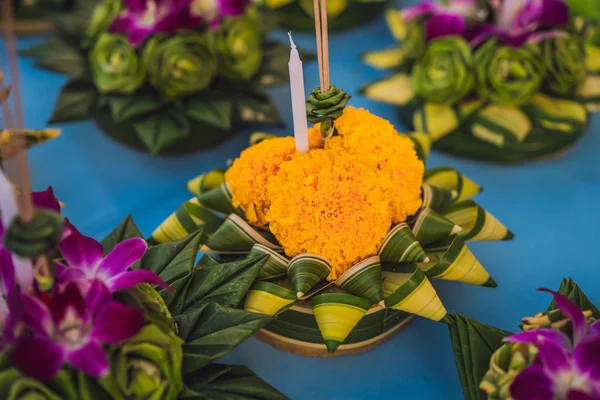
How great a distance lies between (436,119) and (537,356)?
21.9 inches

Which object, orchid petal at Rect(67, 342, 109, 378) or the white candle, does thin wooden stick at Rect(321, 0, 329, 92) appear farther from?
orchid petal at Rect(67, 342, 109, 378)

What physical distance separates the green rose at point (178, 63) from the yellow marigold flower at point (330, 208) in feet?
1.26

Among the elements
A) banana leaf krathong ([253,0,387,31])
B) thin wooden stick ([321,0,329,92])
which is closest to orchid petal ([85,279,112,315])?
thin wooden stick ([321,0,329,92])

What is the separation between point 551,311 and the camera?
0.57 metres

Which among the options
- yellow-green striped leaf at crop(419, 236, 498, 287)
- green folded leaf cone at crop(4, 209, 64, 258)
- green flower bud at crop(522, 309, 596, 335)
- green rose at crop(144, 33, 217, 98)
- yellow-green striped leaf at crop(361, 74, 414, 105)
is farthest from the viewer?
yellow-green striped leaf at crop(361, 74, 414, 105)

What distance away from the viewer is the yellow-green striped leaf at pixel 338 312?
23.6 inches

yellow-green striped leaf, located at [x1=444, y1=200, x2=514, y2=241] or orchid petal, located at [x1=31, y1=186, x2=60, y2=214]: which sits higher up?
orchid petal, located at [x1=31, y1=186, x2=60, y2=214]

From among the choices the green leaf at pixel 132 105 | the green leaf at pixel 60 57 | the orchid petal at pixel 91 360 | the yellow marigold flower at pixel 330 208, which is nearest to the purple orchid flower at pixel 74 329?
the orchid petal at pixel 91 360

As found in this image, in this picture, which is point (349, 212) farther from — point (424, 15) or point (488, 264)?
point (424, 15)

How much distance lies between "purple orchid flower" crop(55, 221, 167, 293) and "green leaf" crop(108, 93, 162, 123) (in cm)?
44

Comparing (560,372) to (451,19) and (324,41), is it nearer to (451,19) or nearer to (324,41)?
(324,41)

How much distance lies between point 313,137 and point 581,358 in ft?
1.19

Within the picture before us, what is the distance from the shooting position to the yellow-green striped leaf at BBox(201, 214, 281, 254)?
674 millimetres

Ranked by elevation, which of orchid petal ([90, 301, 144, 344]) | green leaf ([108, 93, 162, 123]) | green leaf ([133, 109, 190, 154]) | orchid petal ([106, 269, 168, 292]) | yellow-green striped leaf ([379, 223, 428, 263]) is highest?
green leaf ([108, 93, 162, 123])
